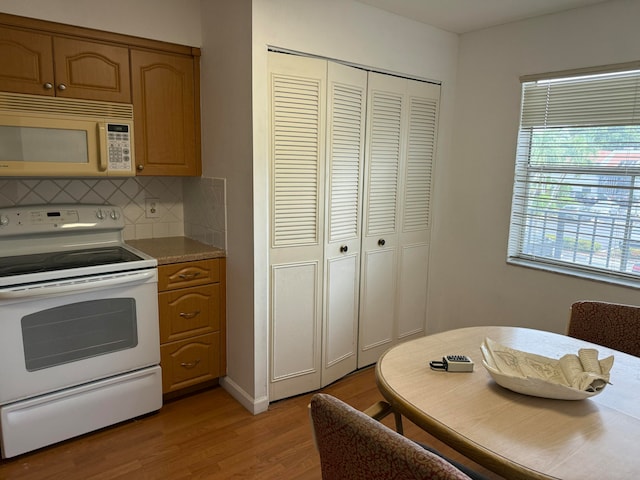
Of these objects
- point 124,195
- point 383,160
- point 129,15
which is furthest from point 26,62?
point 383,160

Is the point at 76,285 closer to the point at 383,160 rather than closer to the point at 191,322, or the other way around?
the point at 191,322

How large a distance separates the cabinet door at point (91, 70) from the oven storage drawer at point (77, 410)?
61.0 inches

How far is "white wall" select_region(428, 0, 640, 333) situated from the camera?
103 inches

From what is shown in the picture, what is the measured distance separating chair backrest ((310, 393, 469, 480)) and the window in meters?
2.33

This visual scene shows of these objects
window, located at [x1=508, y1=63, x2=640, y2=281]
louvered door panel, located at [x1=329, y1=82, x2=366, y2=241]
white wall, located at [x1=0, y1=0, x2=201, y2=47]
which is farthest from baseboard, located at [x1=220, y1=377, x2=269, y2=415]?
white wall, located at [x1=0, y1=0, x2=201, y2=47]

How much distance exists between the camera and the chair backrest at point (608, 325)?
194cm

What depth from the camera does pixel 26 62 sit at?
228 cm

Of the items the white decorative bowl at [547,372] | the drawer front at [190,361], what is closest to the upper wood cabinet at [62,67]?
the drawer front at [190,361]

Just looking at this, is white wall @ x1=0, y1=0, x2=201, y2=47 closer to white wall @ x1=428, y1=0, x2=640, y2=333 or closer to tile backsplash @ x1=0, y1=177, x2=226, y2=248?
tile backsplash @ x1=0, y1=177, x2=226, y2=248

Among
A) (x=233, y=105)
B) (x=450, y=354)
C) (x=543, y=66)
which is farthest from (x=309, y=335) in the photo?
(x=543, y=66)

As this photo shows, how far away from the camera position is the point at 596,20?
8.50 ft

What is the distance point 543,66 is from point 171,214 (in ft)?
8.61

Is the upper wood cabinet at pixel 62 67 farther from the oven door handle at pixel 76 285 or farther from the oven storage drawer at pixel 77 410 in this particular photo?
the oven storage drawer at pixel 77 410

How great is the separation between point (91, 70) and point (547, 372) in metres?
2.60
